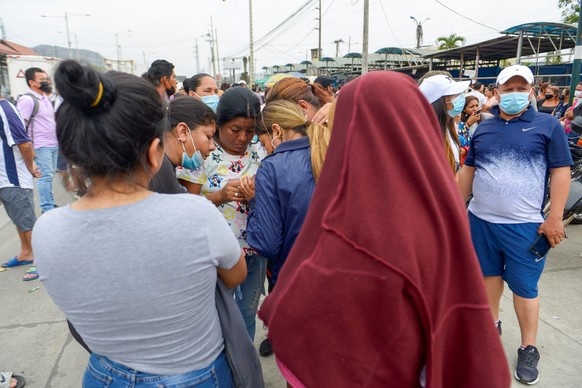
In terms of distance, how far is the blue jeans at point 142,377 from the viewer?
1.17 meters

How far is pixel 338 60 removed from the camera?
102 ft

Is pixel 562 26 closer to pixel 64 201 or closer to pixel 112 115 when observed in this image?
pixel 64 201

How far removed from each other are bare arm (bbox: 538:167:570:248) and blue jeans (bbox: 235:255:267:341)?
1.72m

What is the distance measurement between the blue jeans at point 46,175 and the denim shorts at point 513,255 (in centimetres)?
513

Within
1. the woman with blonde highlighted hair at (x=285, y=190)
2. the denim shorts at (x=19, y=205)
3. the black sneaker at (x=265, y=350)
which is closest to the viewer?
the woman with blonde highlighted hair at (x=285, y=190)

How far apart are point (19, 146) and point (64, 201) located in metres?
2.86

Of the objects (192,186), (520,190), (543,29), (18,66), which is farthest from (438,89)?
(18,66)

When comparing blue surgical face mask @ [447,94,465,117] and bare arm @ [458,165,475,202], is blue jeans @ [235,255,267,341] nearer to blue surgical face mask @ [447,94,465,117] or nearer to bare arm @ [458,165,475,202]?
bare arm @ [458,165,475,202]

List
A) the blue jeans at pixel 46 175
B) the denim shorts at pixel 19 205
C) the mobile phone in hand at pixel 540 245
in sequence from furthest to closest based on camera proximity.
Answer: the blue jeans at pixel 46 175 < the denim shorts at pixel 19 205 < the mobile phone in hand at pixel 540 245

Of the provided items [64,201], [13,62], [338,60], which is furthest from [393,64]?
[64,201]

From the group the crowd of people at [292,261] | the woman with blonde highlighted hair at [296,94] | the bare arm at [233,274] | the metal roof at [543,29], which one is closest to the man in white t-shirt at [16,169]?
the woman with blonde highlighted hair at [296,94]

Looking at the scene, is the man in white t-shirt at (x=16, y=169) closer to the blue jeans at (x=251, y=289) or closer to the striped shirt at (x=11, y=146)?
the striped shirt at (x=11, y=146)

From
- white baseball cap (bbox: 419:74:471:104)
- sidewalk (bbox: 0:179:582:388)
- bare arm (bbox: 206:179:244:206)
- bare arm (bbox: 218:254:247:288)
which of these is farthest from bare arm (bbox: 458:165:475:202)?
bare arm (bbox: 218:254:247:288)

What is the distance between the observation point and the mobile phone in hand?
7.92 feet
